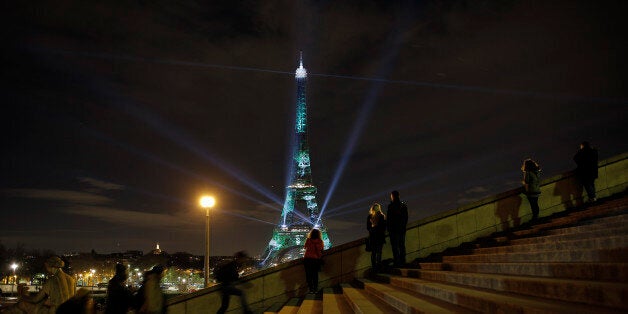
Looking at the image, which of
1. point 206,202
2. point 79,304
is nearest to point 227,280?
point 79,304

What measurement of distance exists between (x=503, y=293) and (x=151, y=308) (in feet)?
15.4

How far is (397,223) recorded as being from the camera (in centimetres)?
1059

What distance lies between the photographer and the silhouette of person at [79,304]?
3945 millimetres

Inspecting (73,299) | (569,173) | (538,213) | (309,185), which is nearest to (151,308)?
(73,299)

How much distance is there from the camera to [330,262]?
11.7m

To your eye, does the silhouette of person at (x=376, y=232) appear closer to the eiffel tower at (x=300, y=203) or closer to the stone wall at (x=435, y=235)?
the stone wall at (x=435, y=235)

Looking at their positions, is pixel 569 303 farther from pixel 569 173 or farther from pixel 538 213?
pixel 569 173

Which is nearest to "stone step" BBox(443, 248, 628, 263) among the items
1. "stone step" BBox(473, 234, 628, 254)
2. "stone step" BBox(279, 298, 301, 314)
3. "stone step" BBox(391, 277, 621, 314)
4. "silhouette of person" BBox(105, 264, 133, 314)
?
"stone step" BBox(473, 234, 628, 254)

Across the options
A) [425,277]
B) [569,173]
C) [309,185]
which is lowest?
[425,277]

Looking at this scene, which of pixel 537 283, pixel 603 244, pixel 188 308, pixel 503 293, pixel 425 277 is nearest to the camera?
pixel 537 283

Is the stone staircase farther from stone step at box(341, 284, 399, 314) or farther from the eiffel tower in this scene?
the eiffel tower

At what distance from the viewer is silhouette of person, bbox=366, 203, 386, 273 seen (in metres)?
10.9

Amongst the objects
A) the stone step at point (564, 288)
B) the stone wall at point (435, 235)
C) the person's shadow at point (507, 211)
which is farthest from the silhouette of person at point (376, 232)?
the stone step at point (564, 288)

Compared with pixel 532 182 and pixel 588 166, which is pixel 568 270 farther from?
pixel 588 166
